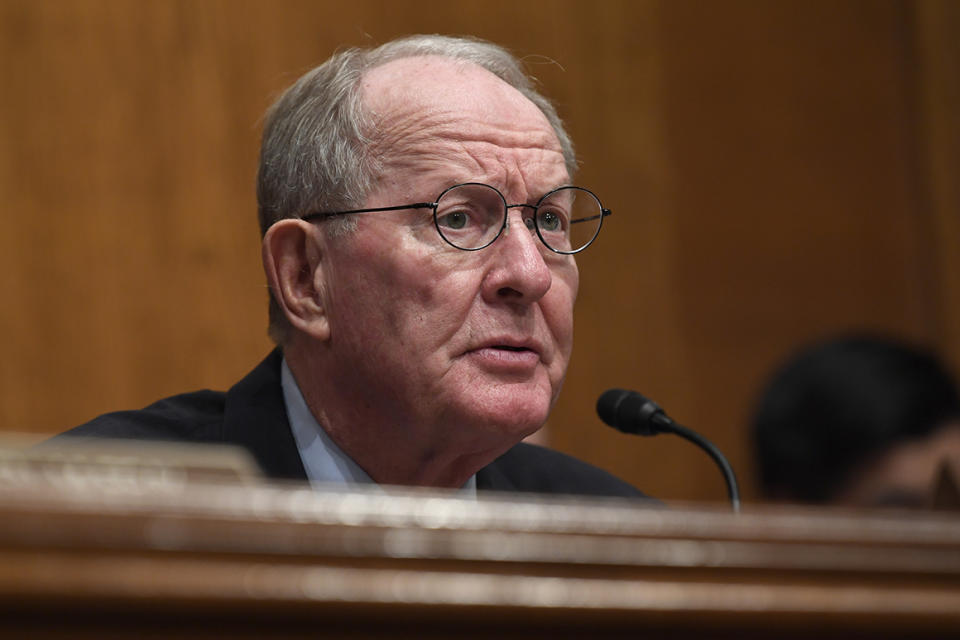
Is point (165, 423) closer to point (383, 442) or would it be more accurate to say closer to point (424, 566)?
point (383, 442)

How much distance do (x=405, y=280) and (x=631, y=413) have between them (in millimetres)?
437

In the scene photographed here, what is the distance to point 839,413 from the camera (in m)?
2.47

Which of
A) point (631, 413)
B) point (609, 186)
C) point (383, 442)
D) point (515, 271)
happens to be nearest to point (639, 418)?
point (631, 413)

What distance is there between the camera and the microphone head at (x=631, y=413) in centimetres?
188

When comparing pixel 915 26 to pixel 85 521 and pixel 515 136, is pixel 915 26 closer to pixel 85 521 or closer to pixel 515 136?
pixel 515 136

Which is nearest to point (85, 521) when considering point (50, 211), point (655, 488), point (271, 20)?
point (50, 211)

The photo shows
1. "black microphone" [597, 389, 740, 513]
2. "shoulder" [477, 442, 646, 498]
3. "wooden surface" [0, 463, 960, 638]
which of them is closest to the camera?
"wooden surface" [0, 463, 960, 638]

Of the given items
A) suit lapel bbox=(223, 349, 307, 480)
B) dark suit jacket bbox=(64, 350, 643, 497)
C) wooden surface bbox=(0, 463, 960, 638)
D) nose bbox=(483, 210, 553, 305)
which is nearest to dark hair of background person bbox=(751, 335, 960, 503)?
dark suit jacket bbox=(64, 350, 643, 497)

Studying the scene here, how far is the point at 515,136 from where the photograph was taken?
195cm

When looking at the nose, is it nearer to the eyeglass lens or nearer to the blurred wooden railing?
the eyeglass lens

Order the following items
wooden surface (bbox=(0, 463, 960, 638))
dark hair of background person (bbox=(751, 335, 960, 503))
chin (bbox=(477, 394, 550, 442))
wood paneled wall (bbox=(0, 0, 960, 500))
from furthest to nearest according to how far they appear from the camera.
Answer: wood paneled wall (bbox=(0, 0, 960, 500)) < dark hair of background person (bbox=(751, 335, 960, 503)) < chin (bbox=(477, 394, 550, 442)) < wooden surface (bbox=(0, 463, 960, 638))

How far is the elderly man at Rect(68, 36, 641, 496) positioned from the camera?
1.81 m

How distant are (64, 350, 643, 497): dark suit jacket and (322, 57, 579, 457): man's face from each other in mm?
135

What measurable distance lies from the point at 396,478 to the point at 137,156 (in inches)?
64.6
